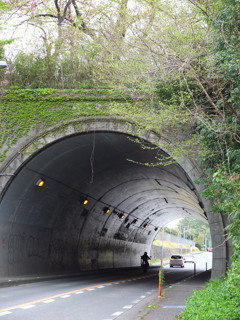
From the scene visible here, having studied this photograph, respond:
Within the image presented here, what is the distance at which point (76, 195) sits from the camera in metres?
21.8

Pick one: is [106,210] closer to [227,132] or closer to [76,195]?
[76,195]

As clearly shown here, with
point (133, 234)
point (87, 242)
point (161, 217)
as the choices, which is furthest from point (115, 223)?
point (161, 217)

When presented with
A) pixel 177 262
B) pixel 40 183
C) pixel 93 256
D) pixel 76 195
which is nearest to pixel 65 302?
pixel 40 183

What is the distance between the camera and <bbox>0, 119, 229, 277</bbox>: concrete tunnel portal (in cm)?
1691

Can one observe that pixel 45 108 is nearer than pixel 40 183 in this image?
Yes

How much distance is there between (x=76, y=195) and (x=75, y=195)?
116mm

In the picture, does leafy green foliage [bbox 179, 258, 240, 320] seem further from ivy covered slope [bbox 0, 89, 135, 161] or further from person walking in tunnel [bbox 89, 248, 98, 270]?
person walking in tunnel [bbox 89, 248, 98, 270]

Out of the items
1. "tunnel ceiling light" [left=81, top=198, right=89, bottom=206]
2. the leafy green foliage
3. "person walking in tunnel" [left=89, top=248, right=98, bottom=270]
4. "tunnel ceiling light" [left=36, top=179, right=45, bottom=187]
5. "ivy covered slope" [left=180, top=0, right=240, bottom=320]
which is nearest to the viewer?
the leafy green foliage

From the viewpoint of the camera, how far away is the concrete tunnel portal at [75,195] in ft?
55.5

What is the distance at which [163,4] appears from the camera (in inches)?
501

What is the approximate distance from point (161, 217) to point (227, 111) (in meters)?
31.4

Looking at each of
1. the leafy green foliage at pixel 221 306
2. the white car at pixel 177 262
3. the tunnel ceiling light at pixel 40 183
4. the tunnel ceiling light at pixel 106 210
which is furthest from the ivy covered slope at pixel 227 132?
the white car at pixel 177 262

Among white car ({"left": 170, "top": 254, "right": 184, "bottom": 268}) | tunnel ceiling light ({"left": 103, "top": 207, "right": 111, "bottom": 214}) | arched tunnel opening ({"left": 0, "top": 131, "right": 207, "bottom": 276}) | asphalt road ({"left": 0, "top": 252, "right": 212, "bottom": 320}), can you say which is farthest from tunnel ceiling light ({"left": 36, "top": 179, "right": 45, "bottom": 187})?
white car ({"left": 170, "top": 254, "right": 184, "bottom": 268})

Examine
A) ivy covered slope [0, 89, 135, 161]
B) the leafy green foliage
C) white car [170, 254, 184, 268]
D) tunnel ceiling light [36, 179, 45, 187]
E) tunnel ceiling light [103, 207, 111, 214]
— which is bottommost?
white car [170, 254, 184, 268]
